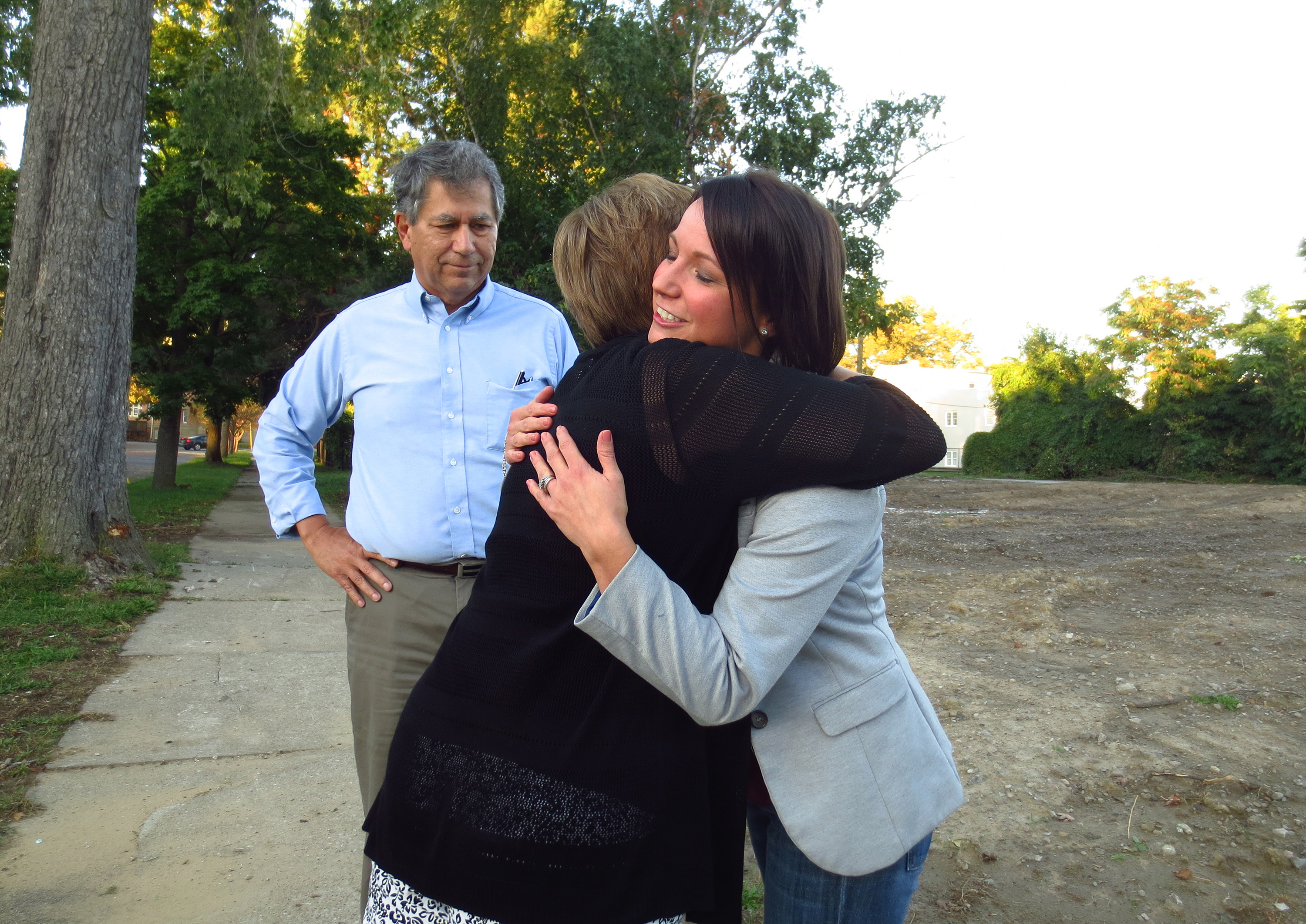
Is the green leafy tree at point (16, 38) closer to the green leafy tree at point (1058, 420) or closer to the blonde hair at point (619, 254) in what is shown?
the blonde hair at point (619, 254)

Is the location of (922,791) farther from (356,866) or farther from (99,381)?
(99,381)

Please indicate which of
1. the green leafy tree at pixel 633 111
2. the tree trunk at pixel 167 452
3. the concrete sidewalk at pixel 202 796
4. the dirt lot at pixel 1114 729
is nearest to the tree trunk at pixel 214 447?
the tree trunk at pixel 167 452

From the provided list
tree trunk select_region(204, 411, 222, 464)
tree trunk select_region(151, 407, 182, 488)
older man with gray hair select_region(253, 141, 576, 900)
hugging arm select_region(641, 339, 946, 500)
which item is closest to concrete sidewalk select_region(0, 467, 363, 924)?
older man with gray hair select_region(253, 141, 576, 900)

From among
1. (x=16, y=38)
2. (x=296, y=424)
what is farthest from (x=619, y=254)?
(x=16, y=38)

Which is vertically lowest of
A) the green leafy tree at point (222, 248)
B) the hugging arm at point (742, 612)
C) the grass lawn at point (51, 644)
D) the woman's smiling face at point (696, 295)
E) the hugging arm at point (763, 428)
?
the grass lawn at point (51, 644)

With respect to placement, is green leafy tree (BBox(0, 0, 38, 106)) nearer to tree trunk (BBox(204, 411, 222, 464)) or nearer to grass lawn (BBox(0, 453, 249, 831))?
grass lawn (BBox(0, 453, 249, 831))

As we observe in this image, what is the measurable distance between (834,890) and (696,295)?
0.97 m

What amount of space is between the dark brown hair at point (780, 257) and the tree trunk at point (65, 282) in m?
7.77

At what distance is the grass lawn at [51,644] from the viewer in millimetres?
4141

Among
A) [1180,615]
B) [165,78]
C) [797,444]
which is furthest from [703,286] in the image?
[165,78]

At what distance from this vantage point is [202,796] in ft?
12.4

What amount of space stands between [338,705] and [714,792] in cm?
Result: 410

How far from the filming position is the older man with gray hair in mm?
2479

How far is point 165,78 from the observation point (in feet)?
58.1
